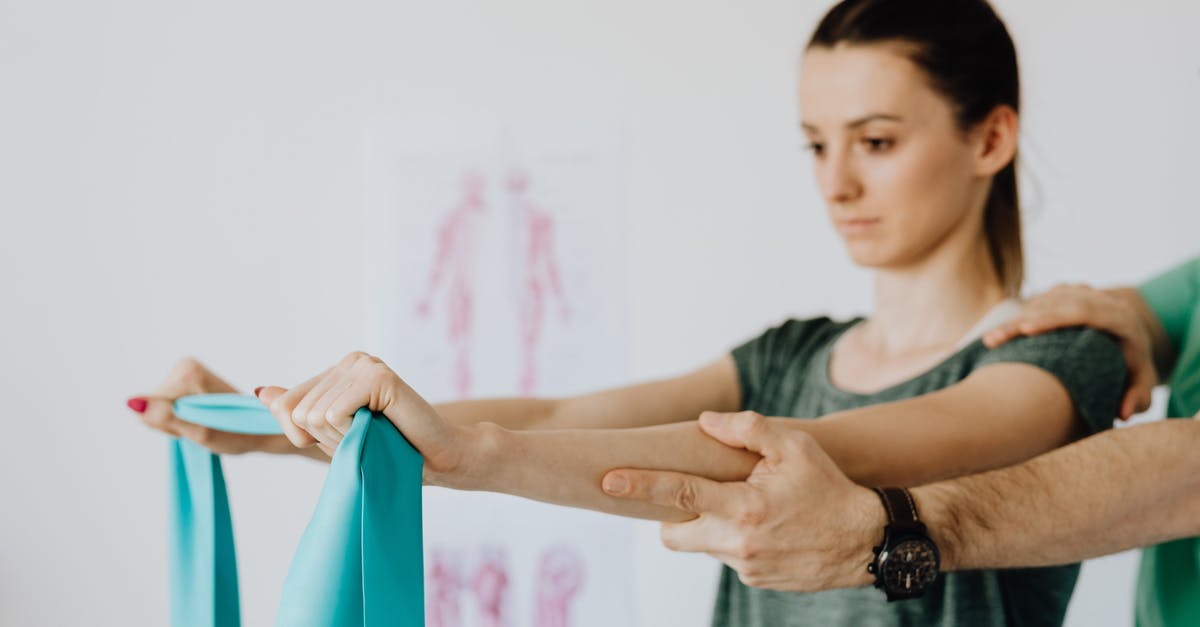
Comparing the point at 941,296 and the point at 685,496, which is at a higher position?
the point at 941,296

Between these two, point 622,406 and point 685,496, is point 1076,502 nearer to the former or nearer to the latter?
point 685,496

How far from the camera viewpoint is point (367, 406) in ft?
3.02

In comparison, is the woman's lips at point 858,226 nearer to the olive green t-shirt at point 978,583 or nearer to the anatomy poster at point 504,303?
the olive green t-shirt at point 978,583

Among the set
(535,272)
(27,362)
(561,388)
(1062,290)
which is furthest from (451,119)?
(1062,290)

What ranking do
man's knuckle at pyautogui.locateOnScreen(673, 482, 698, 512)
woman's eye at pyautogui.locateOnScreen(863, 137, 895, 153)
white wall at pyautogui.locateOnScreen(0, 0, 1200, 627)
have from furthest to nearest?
white wall at pyautogui.locateOnScreen(0, 0, 1200, 627), woman's eye at pyautogui.locateOnScreen(863, 137, 895, 153), man's knuckle at pyautogui.locateOnScreen(673, 482, 698, 512)

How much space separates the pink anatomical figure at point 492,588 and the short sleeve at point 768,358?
1095 mm

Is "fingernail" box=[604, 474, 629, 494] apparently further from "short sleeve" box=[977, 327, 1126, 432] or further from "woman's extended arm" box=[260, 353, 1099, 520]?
"short sleeve" box=[977, 327, 1126, 432]

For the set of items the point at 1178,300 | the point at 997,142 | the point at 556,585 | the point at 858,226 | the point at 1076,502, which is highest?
the point at 997,142

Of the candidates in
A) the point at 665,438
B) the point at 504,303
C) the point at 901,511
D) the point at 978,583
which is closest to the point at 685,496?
the point at 665,438

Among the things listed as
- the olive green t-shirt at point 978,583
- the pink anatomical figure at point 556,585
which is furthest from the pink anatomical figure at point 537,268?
the olive green t-shirt at point 978,583

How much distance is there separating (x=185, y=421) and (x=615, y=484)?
1.88ft

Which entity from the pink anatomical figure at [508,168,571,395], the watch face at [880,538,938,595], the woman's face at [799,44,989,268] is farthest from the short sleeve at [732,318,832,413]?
the pink anatomical figure at [508,168,571,395]

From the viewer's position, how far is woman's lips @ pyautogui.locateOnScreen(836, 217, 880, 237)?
1.47 meters

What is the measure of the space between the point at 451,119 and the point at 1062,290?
150cm
